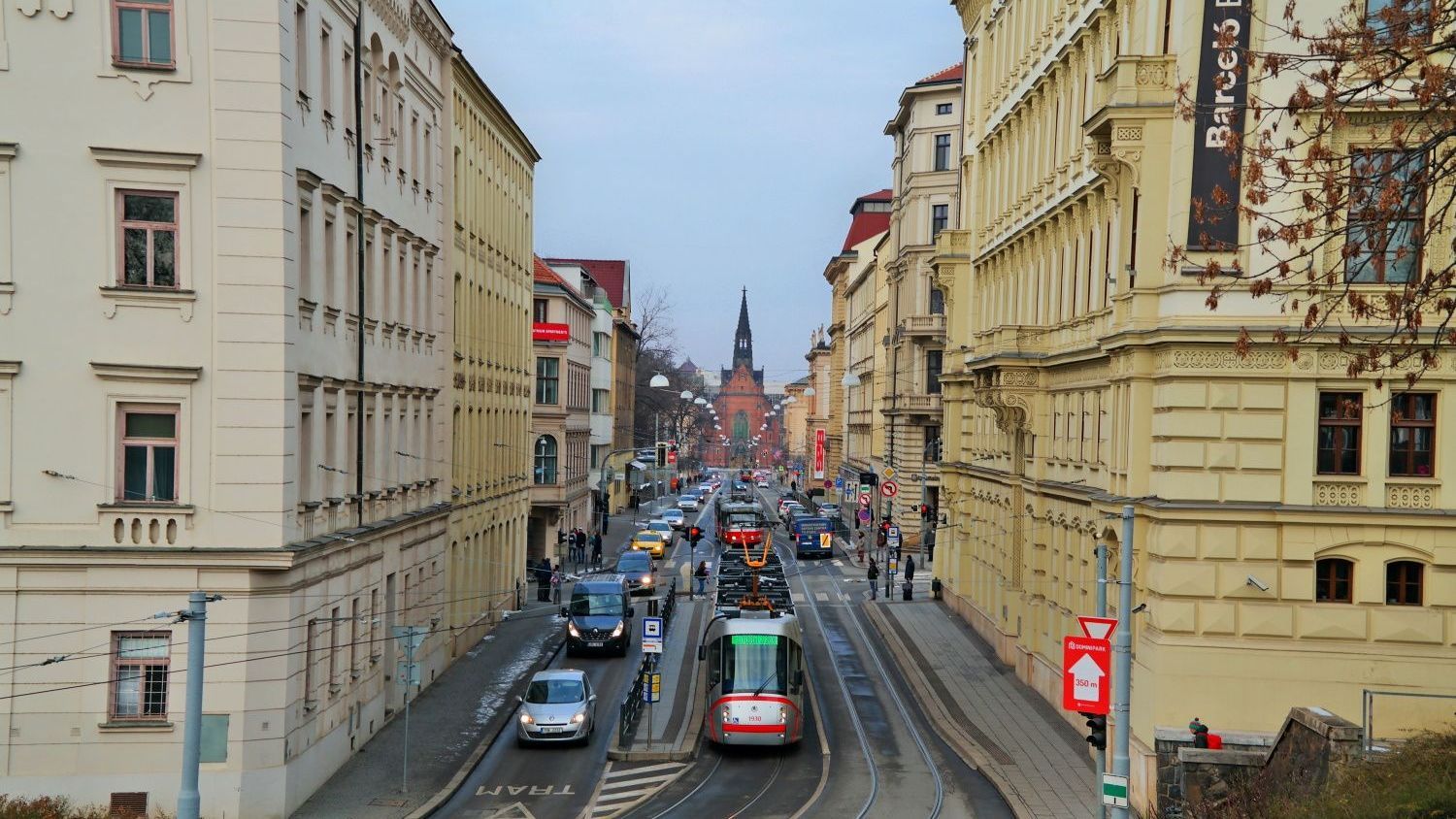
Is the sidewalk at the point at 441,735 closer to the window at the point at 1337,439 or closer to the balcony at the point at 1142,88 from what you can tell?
the window at the point at 1337,439

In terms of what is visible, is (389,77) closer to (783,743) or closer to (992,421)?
(783,743)

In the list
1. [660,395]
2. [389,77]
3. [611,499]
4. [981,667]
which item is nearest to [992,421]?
[981,667]

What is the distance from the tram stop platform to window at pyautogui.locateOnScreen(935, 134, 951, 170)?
3156cm

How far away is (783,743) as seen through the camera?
28859 millimetres

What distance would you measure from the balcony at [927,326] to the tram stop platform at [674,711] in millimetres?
26387

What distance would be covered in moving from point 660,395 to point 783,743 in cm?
10118

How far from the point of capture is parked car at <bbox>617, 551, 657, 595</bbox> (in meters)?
55.6

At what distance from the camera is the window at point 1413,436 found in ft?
79.9

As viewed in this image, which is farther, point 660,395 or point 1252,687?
point 660,395

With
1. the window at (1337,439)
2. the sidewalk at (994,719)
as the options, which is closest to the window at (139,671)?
the sidewalk at (994,719)

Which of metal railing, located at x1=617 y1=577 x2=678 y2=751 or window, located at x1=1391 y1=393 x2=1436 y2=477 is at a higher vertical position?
window, located at x1=1391 y1=393 x2=1436 y2=477

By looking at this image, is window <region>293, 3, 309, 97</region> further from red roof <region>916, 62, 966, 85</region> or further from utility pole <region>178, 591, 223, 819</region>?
red roof <region>916, 62, 966, 85</region>

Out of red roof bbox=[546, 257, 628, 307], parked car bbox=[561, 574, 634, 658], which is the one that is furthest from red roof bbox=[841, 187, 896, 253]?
parked car bbox=[561, 574, 634, 658]

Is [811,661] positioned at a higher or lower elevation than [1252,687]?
lower
